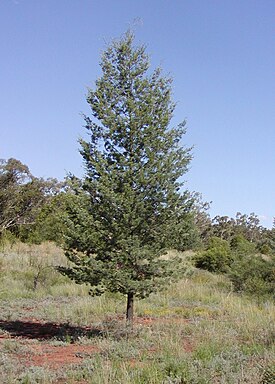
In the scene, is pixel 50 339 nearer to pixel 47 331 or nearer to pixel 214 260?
pixel 47 331

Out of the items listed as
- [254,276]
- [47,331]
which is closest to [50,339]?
[47,331]

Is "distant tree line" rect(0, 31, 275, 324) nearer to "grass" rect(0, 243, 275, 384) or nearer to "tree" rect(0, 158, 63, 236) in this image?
"grass" rect(0, 243, 275, 384)

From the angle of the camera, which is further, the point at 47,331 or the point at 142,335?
the point at 47,331

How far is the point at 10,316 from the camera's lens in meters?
13.5

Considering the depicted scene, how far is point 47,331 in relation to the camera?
12031 mm

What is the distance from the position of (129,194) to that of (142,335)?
3.33m

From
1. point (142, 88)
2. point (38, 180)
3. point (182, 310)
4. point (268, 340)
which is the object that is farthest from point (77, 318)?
point (38, 180)

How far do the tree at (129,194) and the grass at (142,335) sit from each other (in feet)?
3.87

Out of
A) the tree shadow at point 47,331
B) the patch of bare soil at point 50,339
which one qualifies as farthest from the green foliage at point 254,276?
the tree shadow at point 47,331

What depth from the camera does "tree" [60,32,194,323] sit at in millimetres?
9586

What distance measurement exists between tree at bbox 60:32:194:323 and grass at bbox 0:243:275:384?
3.87 feet

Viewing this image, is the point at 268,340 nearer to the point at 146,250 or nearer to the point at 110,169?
the point at 146,250

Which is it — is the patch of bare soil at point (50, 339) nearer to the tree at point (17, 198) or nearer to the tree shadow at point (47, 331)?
the tree shadow at point (47, 331)

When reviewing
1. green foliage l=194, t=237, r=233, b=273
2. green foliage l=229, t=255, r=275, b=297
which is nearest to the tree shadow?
green foliage l=229, t=255, r=275, b=297
